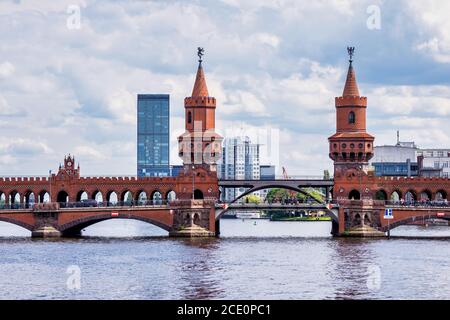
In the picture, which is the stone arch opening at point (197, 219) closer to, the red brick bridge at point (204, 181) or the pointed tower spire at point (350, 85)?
the red brick bridge at point (204, 181)

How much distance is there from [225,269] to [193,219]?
5185 centimetres

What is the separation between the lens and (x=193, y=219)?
154 metres

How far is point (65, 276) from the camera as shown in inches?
3784

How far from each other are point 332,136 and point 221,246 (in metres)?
41.3

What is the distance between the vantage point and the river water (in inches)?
3324

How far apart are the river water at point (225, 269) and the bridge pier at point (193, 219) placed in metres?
7.93

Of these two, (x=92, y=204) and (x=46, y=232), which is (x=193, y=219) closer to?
(x=92, y=204)

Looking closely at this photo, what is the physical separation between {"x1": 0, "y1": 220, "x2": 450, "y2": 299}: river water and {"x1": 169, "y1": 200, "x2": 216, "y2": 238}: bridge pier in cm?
793

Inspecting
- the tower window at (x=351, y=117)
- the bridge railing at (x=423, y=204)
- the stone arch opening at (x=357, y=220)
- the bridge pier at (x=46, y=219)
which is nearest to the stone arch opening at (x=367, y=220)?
the stone arch opening at (x=357, y=220)

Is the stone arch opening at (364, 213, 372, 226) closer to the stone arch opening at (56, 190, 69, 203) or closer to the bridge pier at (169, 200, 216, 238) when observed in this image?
the bridge pier at (169, 200, 216, 238)

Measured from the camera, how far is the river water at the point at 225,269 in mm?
84438
